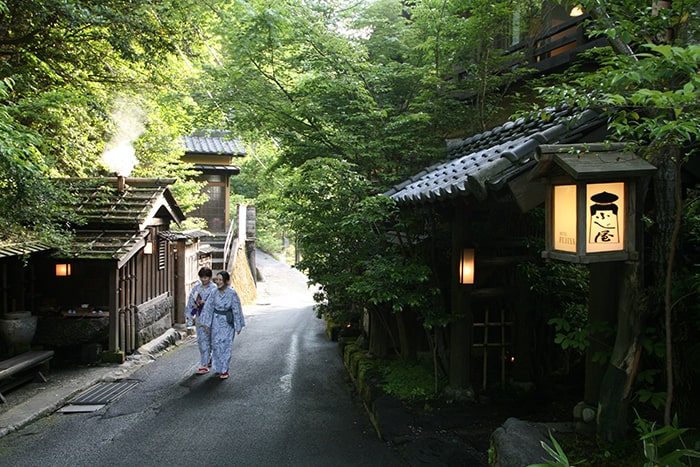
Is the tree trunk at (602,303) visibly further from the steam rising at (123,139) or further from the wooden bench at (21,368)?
the steam rising at (123,139)

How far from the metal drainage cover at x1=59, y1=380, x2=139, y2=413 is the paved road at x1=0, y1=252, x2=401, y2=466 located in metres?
0.18

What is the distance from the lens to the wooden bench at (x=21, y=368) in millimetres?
8242

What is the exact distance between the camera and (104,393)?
8.99 metres

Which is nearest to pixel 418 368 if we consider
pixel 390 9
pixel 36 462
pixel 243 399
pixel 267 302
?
pixel 243 399

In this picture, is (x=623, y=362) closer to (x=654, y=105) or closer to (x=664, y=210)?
(x=664, y=210)

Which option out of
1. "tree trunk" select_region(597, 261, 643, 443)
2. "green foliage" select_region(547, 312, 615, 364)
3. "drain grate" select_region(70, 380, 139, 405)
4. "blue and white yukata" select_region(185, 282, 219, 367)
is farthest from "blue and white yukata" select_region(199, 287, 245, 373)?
"tree trunk" select_region(597, 261, 643, 443)

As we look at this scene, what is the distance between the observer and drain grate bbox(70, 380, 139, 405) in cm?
847

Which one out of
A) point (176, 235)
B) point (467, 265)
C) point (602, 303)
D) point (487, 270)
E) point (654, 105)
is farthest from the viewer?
point (176, 235)

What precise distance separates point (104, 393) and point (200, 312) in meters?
2.43

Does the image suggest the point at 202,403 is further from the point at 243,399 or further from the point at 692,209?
the point at 692,209

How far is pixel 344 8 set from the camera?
11406 millimetres

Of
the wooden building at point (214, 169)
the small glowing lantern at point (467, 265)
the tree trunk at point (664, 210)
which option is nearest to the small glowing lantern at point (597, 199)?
the tree trunk at point (664, 210)

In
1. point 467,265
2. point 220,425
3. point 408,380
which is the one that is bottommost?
point 220,425

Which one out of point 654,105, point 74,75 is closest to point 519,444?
point 654,105
